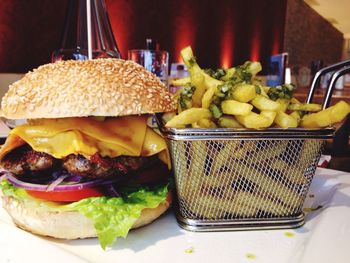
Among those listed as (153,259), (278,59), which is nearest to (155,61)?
(153,259)

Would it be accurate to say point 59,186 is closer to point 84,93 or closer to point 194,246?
point 84,93

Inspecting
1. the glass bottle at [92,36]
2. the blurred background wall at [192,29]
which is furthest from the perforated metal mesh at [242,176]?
the blurred background wall at [192,29]

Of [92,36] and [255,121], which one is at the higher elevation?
[92,36]

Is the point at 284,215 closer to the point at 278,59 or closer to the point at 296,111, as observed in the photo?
the point at 296,111

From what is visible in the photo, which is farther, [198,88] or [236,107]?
[198,88]

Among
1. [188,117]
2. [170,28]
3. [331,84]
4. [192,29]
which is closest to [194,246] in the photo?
[188,117]

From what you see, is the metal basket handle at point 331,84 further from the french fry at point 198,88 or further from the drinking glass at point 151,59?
the drinking glass at point 151,59
